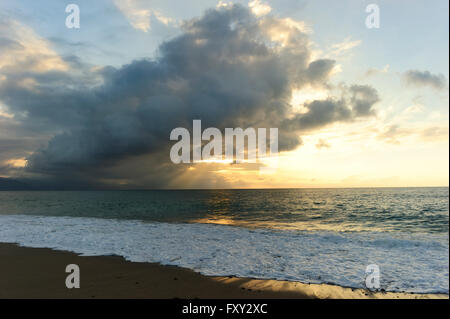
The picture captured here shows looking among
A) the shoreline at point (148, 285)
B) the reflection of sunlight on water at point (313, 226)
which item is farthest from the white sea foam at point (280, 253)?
Result: the reflection of sunlight on water at point (313, 226)

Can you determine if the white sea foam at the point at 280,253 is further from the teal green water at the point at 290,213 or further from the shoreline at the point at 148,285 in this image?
the teal green water at the point at 290,213

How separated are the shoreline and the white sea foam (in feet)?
2.53

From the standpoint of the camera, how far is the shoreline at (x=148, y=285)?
908cm

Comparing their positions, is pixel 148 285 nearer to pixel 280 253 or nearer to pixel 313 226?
pixel 280 253

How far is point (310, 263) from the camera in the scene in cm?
1314

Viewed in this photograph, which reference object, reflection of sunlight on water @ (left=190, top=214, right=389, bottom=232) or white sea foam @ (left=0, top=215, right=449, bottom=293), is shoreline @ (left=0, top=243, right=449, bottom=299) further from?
reflection of sunlight on water @ (left=190, top=214, right=389, bottom=232)

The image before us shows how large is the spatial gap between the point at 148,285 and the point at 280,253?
8.57 m

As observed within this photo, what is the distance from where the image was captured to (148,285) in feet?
32.4

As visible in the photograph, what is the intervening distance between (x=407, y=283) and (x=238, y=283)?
24.4 feet

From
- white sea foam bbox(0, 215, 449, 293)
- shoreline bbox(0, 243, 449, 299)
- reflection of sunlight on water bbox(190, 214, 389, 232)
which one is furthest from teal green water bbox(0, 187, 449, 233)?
shoreline bbox(0, 243, 449, 299)

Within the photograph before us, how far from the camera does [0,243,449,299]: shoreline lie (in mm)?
9078

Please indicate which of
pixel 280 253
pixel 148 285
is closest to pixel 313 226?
pixel 280 253
